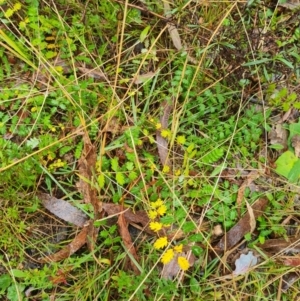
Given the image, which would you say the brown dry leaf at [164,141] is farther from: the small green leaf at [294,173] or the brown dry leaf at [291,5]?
the brown dry leaf at [291,5]

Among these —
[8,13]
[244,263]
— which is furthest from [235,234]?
[8,13]

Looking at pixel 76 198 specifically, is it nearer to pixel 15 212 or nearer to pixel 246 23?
pixel 15 212

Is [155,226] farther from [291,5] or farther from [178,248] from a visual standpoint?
[291,5]

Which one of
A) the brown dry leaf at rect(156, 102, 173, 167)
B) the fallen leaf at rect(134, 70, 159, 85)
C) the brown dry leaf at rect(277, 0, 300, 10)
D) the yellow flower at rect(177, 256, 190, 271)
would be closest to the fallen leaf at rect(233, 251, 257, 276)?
the yellow flower at rect(177, 256, 190, 271)

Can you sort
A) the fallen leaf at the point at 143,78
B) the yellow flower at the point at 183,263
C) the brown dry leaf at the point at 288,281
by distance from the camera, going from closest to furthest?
1. the yellow flower at the point at 183,263
2. the brown dry leaf at the point at 288,281
3. the fallen leaf at the point at 143,78

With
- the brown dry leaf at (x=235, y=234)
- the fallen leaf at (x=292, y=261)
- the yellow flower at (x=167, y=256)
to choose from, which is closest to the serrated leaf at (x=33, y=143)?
the yellow flower at (x=167, y=256)
